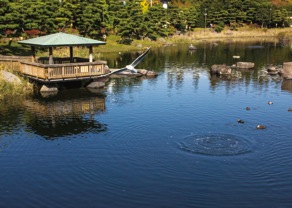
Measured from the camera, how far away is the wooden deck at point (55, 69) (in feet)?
133


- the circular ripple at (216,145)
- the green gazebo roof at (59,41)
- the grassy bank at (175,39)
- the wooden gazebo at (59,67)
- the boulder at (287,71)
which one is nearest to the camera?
the circular ripple at (216,145)

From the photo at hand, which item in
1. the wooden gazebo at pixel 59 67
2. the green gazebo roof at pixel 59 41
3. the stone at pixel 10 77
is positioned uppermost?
the green gazebo roof at pixel 59 41

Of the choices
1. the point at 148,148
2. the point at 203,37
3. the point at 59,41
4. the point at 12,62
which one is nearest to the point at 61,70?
the point at 59,41

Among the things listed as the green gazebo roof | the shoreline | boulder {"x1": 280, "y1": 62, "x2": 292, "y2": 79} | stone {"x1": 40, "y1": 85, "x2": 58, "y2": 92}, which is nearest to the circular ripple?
stone {"x1": 40, "y1": 85, "x2": 58, "y2": 92}

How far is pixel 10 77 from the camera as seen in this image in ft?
137

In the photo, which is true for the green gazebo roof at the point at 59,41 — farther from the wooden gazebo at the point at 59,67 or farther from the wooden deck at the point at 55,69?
the wooden deck at the point at 55,69

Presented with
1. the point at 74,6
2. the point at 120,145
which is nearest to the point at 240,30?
the point at 74,6

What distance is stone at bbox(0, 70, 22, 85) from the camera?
41.3 metres

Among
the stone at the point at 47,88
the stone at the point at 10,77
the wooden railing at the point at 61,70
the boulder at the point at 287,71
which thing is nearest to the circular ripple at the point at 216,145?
the wooden railing at the point at 61,70

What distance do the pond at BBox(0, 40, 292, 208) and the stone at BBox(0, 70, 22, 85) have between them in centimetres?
318

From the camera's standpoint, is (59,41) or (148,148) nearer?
(148,148)

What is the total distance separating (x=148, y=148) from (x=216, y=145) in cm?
460

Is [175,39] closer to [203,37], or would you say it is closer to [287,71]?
[203,37]

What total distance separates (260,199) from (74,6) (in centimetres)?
7713
